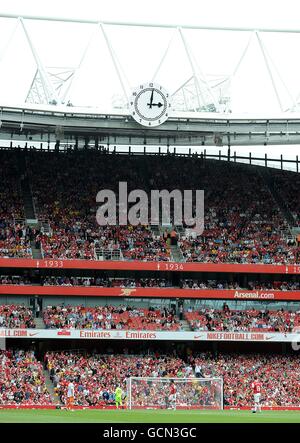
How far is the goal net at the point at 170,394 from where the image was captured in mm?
36656

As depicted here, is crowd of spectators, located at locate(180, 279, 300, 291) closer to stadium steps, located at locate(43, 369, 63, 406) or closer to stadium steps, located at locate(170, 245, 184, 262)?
stadium steps, located at locate(170, 245, 184, 262)

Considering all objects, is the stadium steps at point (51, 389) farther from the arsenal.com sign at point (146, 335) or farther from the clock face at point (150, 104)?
the clock face at point (150, 104)

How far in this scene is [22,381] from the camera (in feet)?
138

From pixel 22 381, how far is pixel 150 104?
17.7 m

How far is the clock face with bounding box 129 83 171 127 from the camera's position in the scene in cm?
4809

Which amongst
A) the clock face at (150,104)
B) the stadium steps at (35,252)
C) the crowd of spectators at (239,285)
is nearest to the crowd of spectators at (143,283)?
the crowd of spectators at (239,285)

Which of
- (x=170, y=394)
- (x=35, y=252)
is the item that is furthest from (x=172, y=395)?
(x=35, y=252)

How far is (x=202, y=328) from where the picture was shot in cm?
4953

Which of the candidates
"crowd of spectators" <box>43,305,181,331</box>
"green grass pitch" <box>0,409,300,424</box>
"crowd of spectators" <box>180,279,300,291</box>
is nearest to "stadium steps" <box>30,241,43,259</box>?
"crowd of spectators" <box>43,305,181,331</box>

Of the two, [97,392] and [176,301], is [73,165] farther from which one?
[97,392]

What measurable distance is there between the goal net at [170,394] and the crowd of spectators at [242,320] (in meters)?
11.0

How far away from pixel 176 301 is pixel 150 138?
14410 mm

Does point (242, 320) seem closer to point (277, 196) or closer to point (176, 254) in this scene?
point (176, 254)

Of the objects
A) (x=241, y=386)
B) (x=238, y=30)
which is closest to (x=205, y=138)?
(x=238, y=30)
